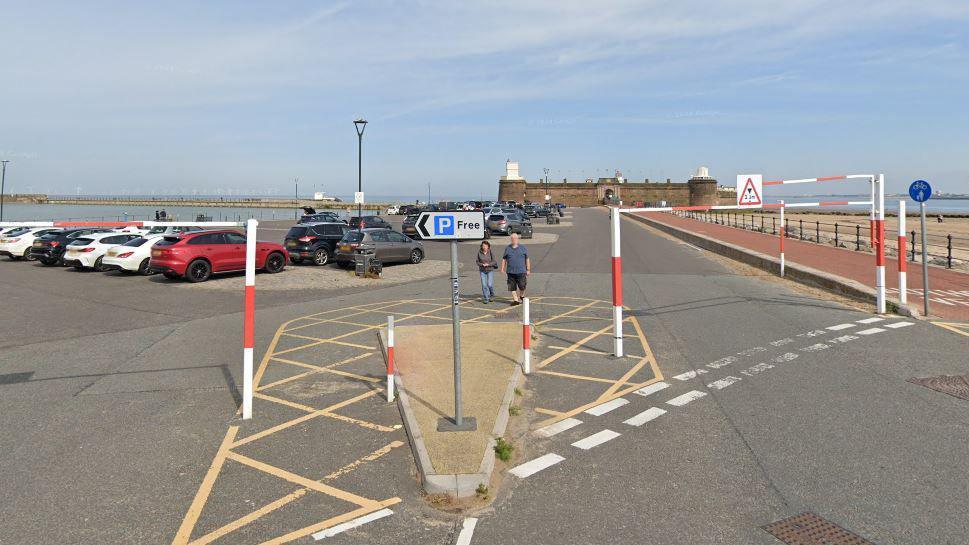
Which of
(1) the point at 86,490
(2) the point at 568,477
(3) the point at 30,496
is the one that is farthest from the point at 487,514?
(3) the point at 30,496

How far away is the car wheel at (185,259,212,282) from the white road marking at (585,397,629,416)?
48.6ft

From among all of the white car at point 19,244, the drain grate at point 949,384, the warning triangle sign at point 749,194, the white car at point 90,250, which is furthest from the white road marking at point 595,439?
the white car at point 19,244

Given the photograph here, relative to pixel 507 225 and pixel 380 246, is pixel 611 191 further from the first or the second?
pixel 380 246

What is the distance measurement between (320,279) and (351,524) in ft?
50.5

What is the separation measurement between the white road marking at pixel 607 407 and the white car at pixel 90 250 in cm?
2030

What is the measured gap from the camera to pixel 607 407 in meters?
7.16

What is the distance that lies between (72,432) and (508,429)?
462 centimetres

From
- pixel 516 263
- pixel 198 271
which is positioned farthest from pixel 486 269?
pixel 198 271

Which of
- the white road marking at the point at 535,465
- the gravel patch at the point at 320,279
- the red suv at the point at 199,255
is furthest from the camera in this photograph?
the red suv at the point at 199,255

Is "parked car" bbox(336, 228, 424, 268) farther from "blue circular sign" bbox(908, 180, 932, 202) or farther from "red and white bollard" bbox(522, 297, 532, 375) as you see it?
"blue circular sign" bbox(908, 180, 932, 202)

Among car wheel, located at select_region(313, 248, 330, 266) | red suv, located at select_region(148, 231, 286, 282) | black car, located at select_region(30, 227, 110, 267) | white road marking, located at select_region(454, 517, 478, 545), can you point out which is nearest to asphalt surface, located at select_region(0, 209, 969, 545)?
white road marking, located at select_region(454, 517, 478, 545)

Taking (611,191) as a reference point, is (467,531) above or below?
below

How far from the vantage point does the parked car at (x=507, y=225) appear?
125 ft

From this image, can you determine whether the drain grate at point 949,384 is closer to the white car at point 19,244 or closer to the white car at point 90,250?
the white car at point 90,250
